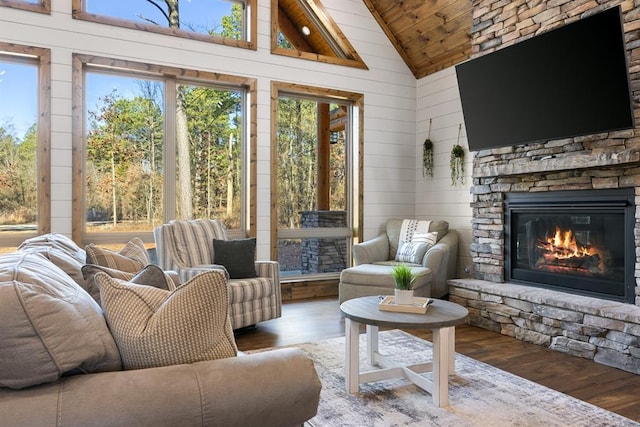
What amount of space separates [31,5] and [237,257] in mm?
2776

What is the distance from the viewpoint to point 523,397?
2.52 meters

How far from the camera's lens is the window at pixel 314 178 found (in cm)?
Result: 526

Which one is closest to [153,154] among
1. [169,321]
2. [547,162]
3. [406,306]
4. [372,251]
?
[372,251]

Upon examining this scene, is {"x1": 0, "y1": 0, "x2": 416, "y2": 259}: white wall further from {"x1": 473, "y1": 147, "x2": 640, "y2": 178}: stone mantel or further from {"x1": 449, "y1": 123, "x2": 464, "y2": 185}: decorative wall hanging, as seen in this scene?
{"x1": 473, "y1": 147, "x2": 640, "y2": 178}: stone mantel

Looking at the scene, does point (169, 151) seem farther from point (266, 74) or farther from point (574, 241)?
point (574, 241)

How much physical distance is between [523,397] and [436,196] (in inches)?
130

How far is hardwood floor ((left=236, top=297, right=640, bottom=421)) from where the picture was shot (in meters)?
2.60

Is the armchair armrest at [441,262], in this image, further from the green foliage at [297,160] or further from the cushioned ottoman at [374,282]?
the green foliage at [297,160]

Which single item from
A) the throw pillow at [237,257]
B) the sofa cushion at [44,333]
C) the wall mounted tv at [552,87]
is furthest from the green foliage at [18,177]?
the wall mounted tv at [552,87]

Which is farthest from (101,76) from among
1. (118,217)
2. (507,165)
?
(507,165)

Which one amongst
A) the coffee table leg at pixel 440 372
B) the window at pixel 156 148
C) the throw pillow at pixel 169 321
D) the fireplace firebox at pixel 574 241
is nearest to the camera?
the throw pillow at pixel 169 321

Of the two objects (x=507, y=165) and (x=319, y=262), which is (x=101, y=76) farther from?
(x=507, y=165)

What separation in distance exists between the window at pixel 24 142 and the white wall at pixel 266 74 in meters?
0.08

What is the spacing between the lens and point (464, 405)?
2418mm
